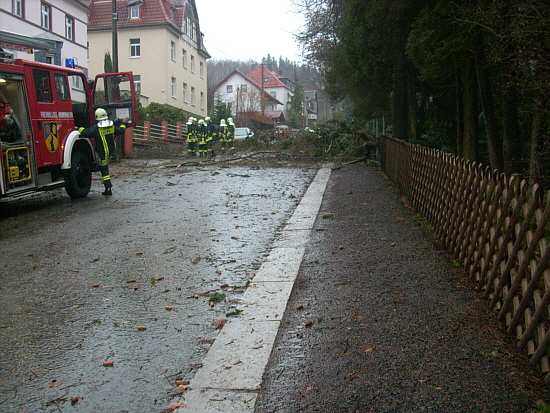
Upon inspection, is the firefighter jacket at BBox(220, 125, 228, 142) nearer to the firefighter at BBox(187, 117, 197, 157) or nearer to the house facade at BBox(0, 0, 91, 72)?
the firefighter at BBox(187, 117, 197, 157)

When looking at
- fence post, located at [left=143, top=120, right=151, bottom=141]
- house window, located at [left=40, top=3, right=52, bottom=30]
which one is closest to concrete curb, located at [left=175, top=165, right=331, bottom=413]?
fence post, located at [left=143, top=120, right=151, bottom=141]

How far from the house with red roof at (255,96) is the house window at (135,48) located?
13037 millimetres

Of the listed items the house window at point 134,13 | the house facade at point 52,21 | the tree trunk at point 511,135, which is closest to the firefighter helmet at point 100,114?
the house facade at point 52,21

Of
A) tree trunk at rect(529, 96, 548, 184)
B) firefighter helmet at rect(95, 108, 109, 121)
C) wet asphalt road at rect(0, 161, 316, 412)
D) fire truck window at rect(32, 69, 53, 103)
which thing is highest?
fire truck window at rect(32, 69, 53, 103)

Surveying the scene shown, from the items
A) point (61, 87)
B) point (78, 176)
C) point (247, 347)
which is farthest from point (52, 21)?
point (247, 347)

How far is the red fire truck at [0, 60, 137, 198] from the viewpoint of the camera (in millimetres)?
9469

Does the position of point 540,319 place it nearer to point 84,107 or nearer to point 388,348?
point 388,348

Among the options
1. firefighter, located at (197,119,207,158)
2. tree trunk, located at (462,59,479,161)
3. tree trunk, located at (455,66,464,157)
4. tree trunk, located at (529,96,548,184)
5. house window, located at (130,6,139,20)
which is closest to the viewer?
tree trunk, located at (529,96,548,184)

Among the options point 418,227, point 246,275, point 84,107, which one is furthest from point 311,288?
point 84,107

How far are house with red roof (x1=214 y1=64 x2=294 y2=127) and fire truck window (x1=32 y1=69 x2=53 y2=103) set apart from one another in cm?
4869

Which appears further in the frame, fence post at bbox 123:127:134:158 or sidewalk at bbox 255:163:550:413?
fence post at bbox 123:127:134:158

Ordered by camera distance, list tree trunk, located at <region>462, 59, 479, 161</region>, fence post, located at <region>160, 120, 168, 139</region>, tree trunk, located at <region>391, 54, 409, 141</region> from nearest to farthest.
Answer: tree trunk, located at <region>462, 59, 479, 161</region>, tree trunk, located at <region>391, 54, 409, 141</region>, fence post, located at <region>160, 120, 168, 139</region>

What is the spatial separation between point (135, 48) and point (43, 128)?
1532 inches

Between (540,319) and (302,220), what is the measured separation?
17.9 ft
